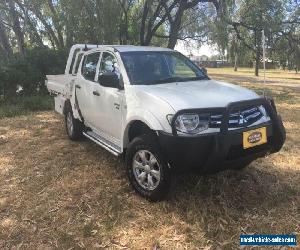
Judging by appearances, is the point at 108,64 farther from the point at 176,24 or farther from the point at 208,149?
the point at 176,24

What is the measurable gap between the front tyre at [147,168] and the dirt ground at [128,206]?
18cm

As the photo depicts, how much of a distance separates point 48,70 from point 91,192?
1100 cm

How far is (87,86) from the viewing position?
21.2 feet

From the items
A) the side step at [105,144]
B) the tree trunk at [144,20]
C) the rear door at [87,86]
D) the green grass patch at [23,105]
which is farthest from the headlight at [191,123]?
the tree trunk at [144,20]

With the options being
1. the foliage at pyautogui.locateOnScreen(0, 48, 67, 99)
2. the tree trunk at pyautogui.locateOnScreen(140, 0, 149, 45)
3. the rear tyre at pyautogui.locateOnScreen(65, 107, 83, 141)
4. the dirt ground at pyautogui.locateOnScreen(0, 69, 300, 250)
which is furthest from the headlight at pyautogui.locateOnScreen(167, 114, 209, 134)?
the tree trunk at pyautogui.locateOnScreen(140, 0, 149, 45)

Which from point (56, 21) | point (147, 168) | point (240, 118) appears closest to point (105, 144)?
point (147, 168)

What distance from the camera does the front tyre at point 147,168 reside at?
442 centimetres

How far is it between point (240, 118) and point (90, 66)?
3203 mm

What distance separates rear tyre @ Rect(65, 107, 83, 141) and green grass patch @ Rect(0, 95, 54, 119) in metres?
4.33

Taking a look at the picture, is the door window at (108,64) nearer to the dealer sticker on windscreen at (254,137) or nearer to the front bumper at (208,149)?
the front bumper at (208,149)

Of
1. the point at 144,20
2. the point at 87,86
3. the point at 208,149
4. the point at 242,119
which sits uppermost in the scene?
the point at 144,20

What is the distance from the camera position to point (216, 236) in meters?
4.04

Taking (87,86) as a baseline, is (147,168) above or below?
below

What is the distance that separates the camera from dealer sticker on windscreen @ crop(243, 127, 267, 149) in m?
4.34
